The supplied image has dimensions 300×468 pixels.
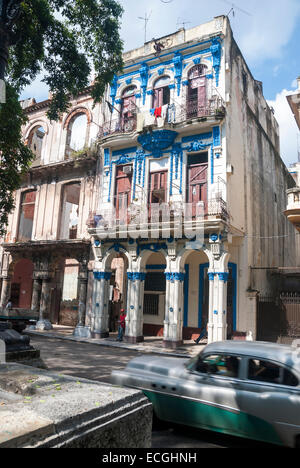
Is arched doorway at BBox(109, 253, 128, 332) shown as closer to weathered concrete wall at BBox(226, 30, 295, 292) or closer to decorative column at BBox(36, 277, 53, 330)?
decorative column at BBox(36, 277, 53, 330)

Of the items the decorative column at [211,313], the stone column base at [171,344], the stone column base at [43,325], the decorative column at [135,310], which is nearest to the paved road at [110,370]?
the decorative column at [135,310]

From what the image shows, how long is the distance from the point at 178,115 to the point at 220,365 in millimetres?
14455

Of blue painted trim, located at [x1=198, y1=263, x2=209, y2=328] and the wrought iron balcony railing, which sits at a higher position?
the wrought iron balcony railing

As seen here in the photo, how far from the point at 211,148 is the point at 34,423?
15.1m

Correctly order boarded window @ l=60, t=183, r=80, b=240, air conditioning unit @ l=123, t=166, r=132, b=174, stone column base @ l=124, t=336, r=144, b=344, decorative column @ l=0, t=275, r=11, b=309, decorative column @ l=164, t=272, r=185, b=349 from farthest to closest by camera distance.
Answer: decorative column @ l=0, t=275, r=11, b=309 < boarded window @ l=60, t=183, r=80, b=240 < air conditioning unit @ l=123, t=166, r=132, b=174 < stone column base @ l=124, t=336, r=144, b=344 < decorative column @ l=164, t=272, r=185, b=349

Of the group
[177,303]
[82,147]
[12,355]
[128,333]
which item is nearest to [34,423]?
[12,355]

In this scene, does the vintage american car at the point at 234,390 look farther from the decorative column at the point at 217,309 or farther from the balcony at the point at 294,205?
the balcony at the point at 294,205

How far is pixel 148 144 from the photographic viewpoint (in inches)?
667

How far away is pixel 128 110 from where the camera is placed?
18891mm

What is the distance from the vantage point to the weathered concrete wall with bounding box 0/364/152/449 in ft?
6.38

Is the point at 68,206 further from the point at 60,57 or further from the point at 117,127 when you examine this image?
the point at 60,57

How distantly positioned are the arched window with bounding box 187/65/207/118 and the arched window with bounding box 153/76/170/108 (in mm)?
1350

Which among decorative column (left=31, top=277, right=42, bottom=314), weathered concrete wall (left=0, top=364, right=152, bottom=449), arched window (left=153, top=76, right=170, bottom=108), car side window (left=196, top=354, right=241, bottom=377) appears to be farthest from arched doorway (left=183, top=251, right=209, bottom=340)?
weathered concrete wall (left=0, top=364, right=152, bottom=449)

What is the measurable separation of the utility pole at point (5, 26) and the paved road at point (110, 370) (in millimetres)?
5680
